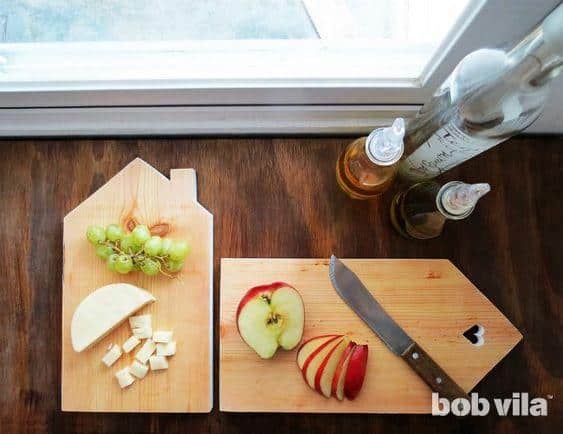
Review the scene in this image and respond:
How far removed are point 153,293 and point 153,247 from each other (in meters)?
0.08

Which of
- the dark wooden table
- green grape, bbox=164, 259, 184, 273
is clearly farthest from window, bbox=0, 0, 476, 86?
green grape, bbox=164, 259, 184, 273

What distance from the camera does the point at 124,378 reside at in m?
0.67

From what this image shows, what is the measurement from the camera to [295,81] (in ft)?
1.99

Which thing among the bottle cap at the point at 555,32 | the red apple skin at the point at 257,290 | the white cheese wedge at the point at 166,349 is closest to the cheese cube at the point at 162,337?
the white cheese wedge at the point at 166,349

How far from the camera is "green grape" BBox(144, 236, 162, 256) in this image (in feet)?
2.15

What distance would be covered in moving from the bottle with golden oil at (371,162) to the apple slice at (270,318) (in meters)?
0.18

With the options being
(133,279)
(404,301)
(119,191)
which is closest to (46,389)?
(133,279)

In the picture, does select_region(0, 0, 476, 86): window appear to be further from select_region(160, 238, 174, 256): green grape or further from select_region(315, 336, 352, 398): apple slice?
select_region(315, 336, 352, 398): apple slice

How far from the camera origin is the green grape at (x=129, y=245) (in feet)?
2.18

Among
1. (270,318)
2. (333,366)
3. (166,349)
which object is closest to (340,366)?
(333,366)

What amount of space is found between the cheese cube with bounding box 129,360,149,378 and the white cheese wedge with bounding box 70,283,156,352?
6cm

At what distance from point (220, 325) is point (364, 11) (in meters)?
0.47

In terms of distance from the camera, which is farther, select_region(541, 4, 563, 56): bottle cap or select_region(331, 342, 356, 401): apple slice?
select_region(331, 342, 356, 401): apple slice

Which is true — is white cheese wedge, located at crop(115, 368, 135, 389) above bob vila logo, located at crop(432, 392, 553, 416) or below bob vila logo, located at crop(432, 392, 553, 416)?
above
